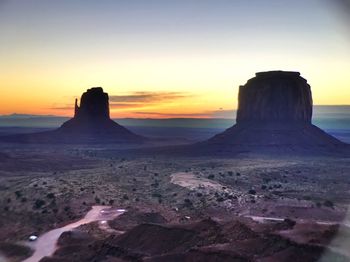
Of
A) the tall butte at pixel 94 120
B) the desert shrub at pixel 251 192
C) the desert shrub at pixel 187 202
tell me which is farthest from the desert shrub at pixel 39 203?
the tall butte at pixel 94 120

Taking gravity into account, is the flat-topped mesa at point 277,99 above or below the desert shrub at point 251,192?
above

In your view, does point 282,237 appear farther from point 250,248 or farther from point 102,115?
point 102,115

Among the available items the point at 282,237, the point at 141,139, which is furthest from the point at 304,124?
the point at 282,237

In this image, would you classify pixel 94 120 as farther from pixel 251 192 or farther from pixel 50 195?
pixel 251 192

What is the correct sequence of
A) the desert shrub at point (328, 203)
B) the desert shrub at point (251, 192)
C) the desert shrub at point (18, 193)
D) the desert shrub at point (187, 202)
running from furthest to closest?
the desert shrub at point (251, 192) → the desert shrub at point (18, 193) → the desert shrub at point (187, 202) → the desert shrub at point (328, 203)

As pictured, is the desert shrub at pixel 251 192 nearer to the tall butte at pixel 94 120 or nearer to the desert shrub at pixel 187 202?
the desert shrub at pixel 187 202

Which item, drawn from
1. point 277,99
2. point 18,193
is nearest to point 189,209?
point 18,193
